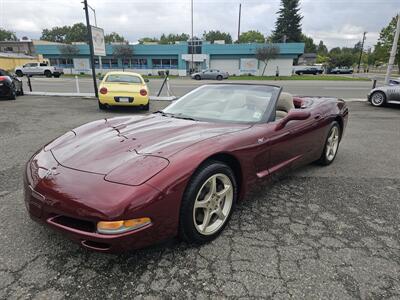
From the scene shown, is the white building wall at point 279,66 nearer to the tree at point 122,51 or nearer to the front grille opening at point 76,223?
the tree at point 122,51

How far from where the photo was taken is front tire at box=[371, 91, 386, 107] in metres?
11.1

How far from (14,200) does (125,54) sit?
44577 mm

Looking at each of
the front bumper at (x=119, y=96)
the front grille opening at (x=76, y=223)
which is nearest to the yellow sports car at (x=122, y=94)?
the front bumper at (x=119, y=96)

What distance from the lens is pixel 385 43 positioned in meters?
46.0

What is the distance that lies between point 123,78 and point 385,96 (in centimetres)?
975

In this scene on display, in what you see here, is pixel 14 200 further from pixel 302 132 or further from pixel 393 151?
pixel 393 151

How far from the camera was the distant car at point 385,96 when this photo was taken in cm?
1064

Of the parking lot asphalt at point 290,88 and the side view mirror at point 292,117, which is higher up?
the side view mirror at point 292,117

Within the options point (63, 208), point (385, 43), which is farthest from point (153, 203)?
point (385, 43)

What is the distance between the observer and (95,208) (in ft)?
5.84

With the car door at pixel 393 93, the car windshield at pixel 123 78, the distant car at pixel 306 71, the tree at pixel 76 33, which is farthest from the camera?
the tree at pixel 76 33

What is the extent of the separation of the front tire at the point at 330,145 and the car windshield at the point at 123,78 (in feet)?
24.8

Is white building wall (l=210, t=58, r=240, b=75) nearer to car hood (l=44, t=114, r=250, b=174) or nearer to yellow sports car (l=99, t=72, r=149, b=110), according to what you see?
yellow sports car (l=99, t=72, r=149, b=110)

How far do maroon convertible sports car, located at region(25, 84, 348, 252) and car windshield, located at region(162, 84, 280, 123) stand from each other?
0.01m
